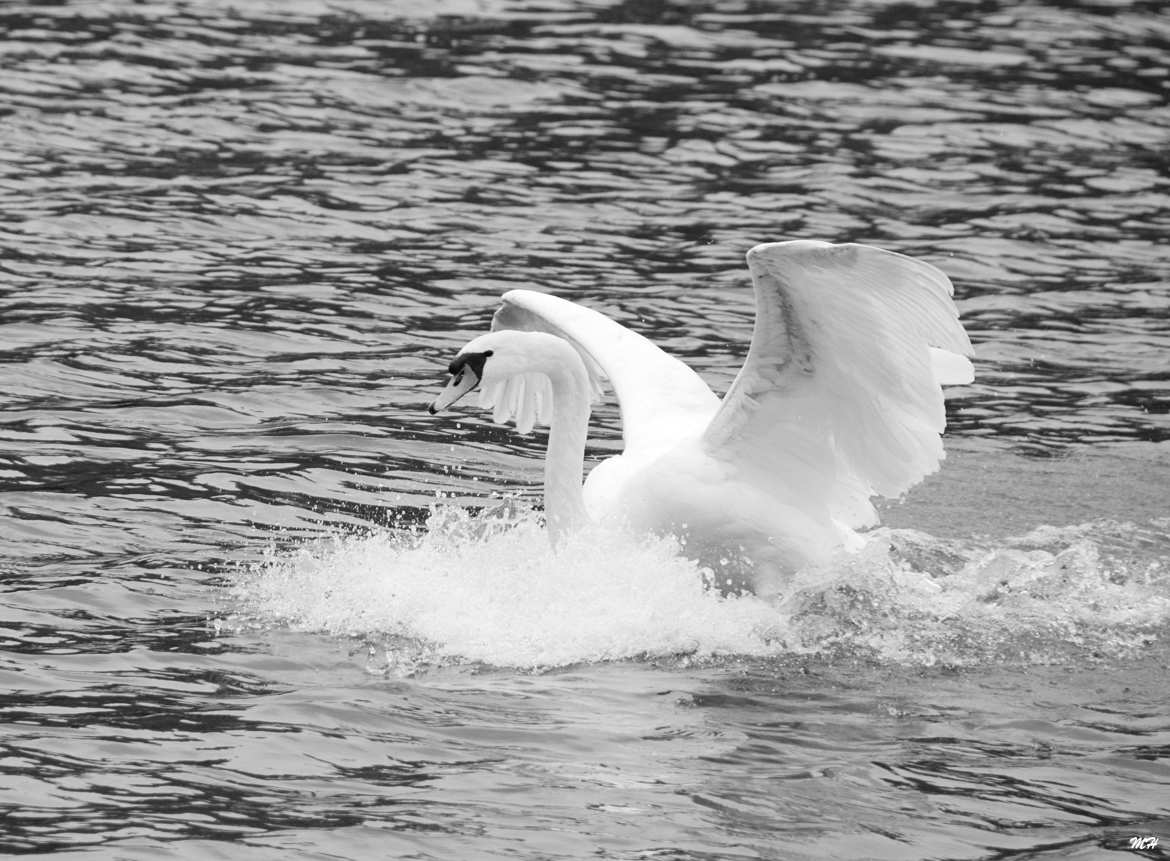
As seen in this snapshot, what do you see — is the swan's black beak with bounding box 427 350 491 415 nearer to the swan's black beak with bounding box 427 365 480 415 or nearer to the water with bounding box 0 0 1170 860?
the swan's black beak with bounding box 427 365 480 415

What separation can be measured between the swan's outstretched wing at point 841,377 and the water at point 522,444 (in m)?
0.43

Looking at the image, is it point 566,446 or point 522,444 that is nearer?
point 566,446

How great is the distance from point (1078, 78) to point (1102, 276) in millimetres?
5777

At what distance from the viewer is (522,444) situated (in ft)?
39.2

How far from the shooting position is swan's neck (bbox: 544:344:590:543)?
8977mm

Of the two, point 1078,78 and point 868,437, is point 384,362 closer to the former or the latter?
point 868,437

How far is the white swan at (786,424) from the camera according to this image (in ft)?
27.8

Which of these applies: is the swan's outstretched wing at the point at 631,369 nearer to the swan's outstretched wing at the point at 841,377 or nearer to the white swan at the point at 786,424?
the white swan at the point at 786,424

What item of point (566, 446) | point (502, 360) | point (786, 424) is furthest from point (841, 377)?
point (502, 360)

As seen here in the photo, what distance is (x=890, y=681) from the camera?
27.1 ft

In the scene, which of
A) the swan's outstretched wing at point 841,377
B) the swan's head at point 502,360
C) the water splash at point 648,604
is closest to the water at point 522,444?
the water splash at point 648,604

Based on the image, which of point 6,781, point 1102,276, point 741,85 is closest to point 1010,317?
point 1102,276

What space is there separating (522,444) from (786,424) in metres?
3.11

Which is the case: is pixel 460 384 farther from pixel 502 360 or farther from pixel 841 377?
pixel 841 377
